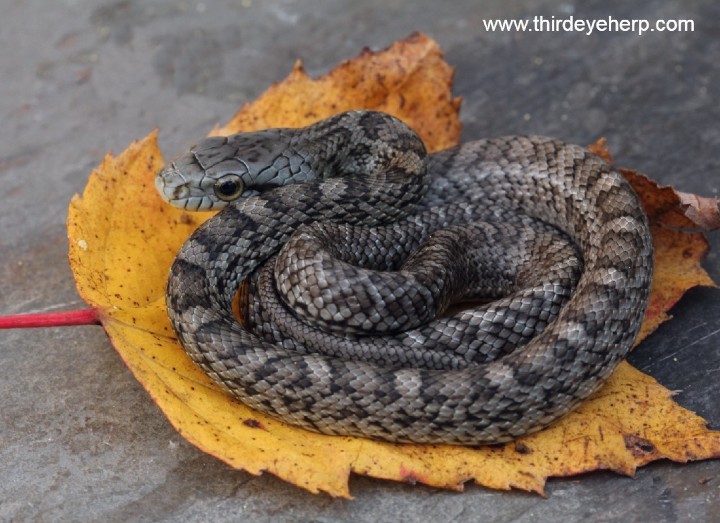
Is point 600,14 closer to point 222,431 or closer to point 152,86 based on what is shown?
point 152,86

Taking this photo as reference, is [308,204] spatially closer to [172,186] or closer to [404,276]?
[172,186]

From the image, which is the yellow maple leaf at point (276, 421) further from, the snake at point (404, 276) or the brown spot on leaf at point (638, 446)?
the snake at point (404, 276)

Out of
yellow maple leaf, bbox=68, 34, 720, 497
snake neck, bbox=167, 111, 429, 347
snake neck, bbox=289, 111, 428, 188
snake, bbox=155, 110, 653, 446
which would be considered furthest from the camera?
snake neck, bbox=289, 111, 428, 188

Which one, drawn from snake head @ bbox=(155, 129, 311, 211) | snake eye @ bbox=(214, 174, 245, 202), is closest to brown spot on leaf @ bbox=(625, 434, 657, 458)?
snake head @ bbox=(155, 129, 311, 211)

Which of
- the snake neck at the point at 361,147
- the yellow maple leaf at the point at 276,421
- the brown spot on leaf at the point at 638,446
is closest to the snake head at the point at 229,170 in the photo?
the snake neck at the point at 361,147

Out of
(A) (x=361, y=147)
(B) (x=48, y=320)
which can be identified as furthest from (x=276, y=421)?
(A) (x=361, y=147)

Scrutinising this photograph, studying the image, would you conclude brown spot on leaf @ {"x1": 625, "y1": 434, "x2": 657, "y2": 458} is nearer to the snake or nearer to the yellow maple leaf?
the yellow maple leaf

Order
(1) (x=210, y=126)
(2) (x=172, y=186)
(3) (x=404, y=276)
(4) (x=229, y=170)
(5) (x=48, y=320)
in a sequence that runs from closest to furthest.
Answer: (5) (x=48, y=320)
(3) (x=404, y=276)
(2) (x=172, y=186)
(4) (x=229, y=170)
(1) (x=210, y=126)
